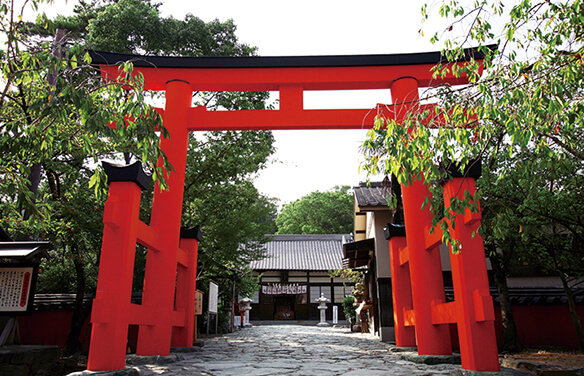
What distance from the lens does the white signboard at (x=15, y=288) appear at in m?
6.18

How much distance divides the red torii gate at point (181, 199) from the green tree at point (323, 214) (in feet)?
99.8

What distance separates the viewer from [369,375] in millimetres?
4871

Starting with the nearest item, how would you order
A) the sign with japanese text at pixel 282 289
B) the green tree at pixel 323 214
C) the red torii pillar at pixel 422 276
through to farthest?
1. the red torii pillar at pixel 422 276
2. the sign with japanese text at pixel 282 289
3. the green tree at pixel 323 214

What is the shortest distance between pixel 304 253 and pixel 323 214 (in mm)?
9841

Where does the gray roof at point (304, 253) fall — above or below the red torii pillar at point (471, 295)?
above

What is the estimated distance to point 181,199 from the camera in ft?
22.6

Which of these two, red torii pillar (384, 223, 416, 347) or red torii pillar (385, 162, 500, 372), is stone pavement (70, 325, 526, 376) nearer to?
red torii pillar (385, 162, 500, 372)

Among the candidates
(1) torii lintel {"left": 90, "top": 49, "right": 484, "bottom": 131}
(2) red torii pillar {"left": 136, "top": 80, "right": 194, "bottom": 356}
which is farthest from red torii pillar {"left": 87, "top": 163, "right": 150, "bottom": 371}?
(1) torii lintel {"left": 90, "top": 49, "right": 484, "bottom": 131}

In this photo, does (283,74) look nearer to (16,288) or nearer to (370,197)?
(16,288)

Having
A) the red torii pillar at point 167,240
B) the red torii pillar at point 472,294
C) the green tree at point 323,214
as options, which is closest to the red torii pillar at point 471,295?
the red torii pillar at point 472,294

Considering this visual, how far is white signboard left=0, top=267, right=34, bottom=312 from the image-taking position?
6.18 meters

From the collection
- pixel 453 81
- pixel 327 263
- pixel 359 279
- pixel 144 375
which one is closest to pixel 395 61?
pixel 453 81

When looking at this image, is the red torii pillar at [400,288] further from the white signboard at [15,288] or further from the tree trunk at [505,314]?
the white signboard at [15,288]

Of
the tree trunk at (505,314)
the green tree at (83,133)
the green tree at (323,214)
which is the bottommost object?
the tree trunk at (505,314)
